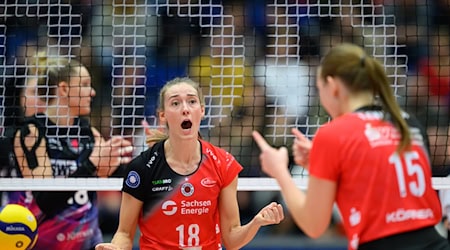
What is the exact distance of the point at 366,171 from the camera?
320 cm

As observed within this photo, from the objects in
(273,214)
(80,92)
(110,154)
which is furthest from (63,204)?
(273,214)

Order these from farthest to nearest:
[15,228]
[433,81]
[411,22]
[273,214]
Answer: [411,22] < [433,81] < [15,228] < [273,214]

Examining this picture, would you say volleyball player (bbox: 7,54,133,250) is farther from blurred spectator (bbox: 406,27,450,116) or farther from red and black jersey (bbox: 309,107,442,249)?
red and black jersey (bbox: 309,107,442,249)

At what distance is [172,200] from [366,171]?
161 cm

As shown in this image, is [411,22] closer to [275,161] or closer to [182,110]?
[182,110]

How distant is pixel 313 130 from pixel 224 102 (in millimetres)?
1040

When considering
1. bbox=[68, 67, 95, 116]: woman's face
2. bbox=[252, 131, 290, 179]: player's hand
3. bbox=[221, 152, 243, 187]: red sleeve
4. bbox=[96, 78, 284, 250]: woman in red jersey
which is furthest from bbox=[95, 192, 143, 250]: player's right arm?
bbox=[68, 67, 95, 116]: woman's face

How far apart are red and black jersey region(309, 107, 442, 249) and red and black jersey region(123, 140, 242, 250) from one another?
145cm

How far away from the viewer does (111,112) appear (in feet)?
23.7

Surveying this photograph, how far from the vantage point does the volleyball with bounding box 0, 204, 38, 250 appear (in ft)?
16.7

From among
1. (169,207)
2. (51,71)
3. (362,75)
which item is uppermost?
(362,75)

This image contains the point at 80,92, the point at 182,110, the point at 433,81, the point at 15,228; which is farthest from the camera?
the point at 433,81

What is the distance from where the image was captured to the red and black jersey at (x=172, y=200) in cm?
459

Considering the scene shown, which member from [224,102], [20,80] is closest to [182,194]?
[20,80]
